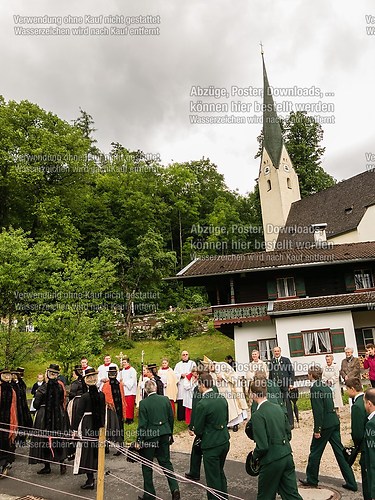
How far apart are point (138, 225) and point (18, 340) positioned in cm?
2384

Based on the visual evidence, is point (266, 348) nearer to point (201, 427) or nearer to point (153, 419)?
point (153, 419)

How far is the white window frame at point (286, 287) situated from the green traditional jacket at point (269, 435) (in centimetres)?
1865

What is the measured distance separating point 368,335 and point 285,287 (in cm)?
473

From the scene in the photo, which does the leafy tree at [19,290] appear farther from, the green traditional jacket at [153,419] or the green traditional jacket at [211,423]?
the green traditional jacket at [211,423]

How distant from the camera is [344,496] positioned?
6680mm

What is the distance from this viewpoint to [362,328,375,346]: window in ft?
73.6

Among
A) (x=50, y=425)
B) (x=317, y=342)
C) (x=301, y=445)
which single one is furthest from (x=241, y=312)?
(x=50, y=425)

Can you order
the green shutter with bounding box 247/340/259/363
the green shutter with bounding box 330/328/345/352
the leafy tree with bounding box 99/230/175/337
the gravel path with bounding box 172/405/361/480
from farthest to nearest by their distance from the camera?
1. the leafy tree with bounding box 99/230/175/337
2. the green shutter with bounding box 247/340/259/363
3. the green shutter with bounding box 330/328/345/352
4. the gravel path with bounding box 172/405/361/480

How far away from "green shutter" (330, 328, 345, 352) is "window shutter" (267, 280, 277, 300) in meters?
3.59

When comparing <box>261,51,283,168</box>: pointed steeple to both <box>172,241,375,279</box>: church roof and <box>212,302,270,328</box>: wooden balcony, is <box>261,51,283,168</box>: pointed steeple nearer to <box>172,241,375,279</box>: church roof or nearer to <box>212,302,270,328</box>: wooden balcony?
<box>172,241,375,279</box>: church roof

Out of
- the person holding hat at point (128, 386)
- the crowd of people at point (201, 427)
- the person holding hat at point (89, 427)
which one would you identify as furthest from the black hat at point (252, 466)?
the person holding hat at point (128, 386)

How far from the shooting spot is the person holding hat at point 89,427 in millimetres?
7617

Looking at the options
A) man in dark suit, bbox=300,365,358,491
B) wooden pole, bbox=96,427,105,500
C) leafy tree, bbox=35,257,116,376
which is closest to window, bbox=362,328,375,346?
leafy tree, bbox=35,257,116,376

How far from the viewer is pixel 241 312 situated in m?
22.8
